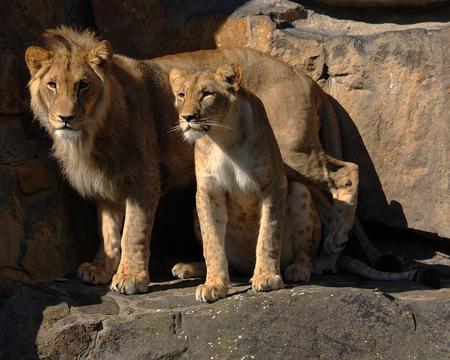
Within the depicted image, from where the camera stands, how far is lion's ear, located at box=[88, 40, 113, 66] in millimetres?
6172

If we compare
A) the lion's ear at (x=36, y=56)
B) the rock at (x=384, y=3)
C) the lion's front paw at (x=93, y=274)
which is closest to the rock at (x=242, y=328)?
the lion's front paw at (x=93, y=274)

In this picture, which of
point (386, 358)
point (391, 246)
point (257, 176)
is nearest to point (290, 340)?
point (386, 358)

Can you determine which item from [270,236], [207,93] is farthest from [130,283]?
[207,93]

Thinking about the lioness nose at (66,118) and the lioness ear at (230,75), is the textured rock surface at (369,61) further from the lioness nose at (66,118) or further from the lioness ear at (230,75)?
the lioness nose at (66,118)

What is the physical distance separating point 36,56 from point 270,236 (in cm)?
159

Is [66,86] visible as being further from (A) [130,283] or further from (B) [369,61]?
(B) [369,61]

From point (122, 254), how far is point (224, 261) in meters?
0.65

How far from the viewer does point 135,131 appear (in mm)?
6418

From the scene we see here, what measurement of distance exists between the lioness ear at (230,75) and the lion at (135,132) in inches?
28.7

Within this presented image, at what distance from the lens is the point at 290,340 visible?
17.8 ft

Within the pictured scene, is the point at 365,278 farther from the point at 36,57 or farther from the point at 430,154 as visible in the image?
the point at 36,57

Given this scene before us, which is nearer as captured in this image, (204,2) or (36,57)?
(36,57)

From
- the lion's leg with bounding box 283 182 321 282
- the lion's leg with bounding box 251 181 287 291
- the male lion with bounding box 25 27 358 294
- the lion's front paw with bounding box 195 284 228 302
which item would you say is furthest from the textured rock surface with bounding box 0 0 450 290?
the lion's leg with bounding box 251 181 287 291

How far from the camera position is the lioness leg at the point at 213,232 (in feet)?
19.2
